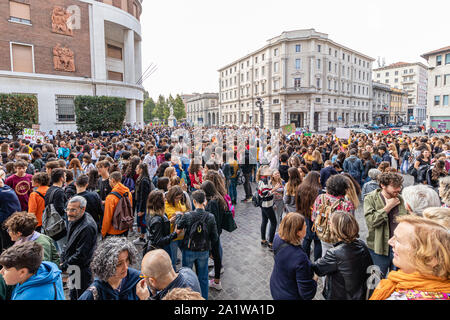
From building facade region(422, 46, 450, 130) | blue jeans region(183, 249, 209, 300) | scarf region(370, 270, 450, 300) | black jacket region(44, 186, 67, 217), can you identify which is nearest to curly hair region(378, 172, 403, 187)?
scarf region(370, 270, 450, 300)

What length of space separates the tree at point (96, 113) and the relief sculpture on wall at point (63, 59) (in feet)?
21.3

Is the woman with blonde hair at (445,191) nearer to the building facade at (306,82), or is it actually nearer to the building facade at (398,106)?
the building facade at (306,82)

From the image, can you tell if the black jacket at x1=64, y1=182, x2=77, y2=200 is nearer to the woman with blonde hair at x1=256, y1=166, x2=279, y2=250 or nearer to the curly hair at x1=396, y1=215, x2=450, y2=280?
the woman with blonde hair at x1=256, y1=166, x2=279, y2=250

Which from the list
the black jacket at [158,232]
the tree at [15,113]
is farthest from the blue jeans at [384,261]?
the tree at [15,113]

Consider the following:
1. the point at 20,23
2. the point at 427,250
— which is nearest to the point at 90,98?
the point at 20,23

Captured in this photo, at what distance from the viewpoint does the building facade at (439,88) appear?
34656mm

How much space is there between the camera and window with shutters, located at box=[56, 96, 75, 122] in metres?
25.6

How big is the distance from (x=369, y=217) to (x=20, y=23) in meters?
32.4

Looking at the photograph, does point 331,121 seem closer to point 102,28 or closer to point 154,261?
point 102,28

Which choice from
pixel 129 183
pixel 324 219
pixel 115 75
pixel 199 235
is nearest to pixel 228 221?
pixel 199 235

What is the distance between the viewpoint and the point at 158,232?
3615 mm

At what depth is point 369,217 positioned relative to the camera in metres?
3.49

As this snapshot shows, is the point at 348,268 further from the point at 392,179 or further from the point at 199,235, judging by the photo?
the point at 199,235

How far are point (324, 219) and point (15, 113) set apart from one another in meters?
23.3
